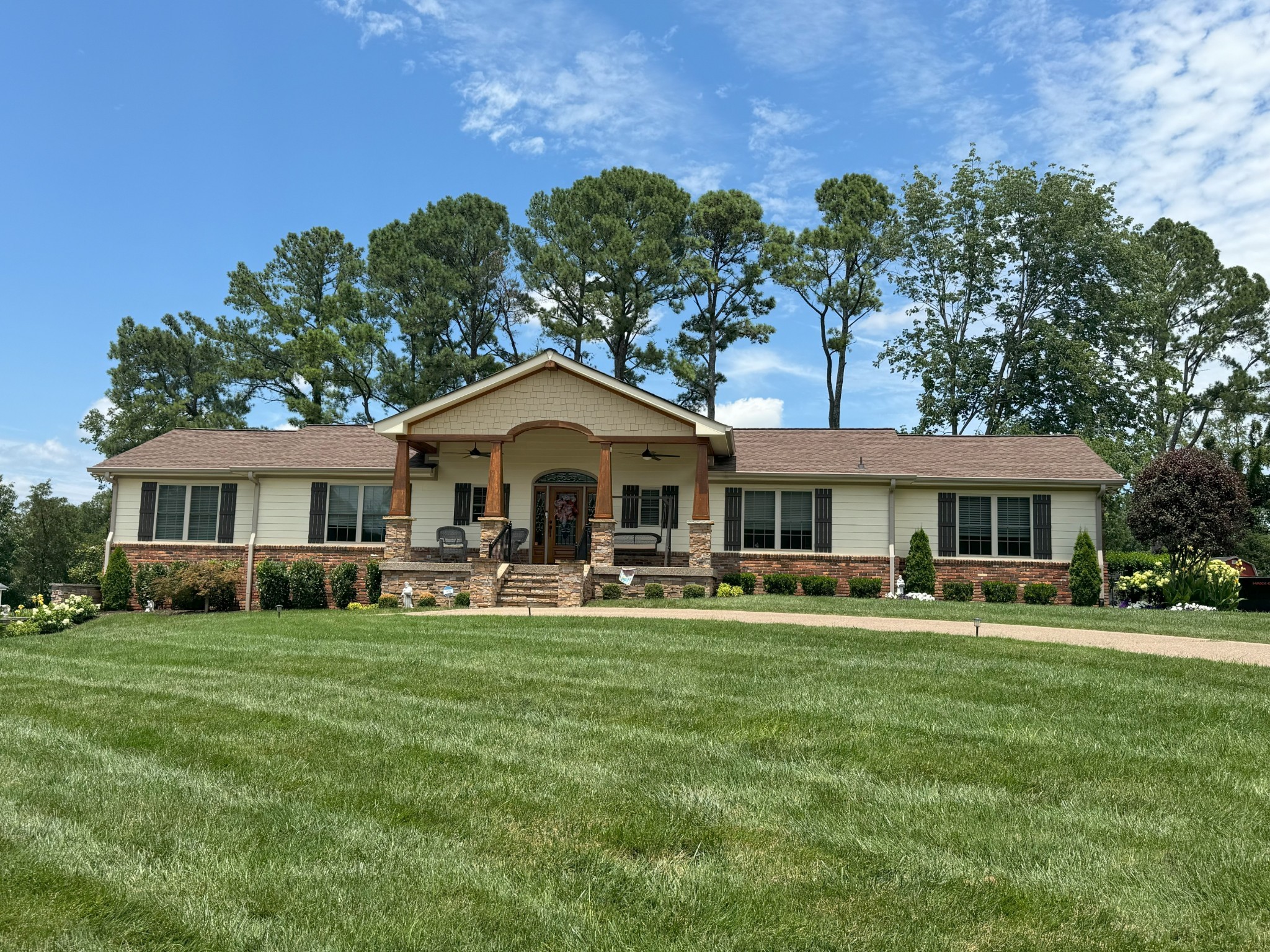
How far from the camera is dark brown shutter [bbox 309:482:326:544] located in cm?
2341

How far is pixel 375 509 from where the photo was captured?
23.6m

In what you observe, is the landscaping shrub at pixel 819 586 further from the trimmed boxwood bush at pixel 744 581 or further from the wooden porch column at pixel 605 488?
the wooden porch column at pixel 605 488

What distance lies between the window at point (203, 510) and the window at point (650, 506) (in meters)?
10.6

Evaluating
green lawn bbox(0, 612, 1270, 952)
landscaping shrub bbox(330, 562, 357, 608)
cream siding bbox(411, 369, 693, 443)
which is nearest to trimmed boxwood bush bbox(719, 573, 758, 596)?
cream siding bbox(411, 369, 693, 443)

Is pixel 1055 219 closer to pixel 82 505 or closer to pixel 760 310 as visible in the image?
pixel 760 310

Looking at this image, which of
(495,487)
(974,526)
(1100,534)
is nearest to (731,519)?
(974,526)

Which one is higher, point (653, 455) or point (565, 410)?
point (565, 410)

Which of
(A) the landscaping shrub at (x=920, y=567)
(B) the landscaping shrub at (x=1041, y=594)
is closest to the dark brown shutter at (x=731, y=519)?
(A) the landscaping shrub at (x=920, y=567)

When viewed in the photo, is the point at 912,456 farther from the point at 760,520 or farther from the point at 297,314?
the point at 297,314

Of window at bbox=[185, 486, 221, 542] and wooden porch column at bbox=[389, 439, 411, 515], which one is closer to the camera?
wooden porch column at bbox=[389, 439, 411, 515]

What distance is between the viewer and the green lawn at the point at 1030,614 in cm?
1380

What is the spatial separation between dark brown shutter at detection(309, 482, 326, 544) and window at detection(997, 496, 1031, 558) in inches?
637

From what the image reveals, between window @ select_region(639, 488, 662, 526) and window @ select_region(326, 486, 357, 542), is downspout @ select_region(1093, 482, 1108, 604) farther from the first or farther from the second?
window @ select_region(326, 486, 357, 542)

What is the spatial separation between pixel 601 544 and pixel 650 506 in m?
2.80
